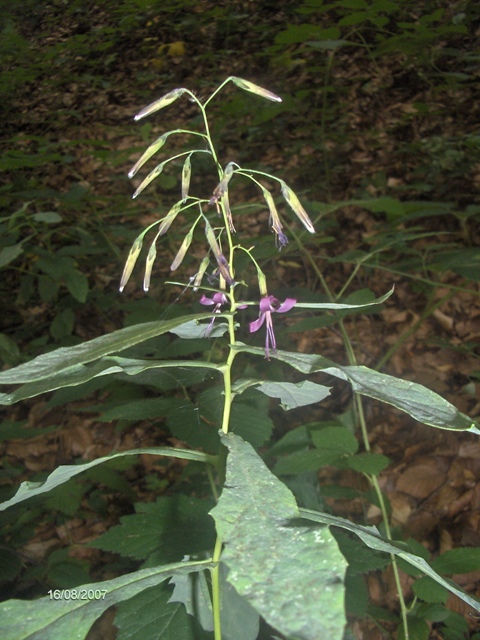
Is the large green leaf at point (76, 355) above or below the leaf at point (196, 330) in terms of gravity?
above

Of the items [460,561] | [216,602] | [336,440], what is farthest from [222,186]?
[460,561]

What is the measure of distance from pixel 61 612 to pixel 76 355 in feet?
0.92

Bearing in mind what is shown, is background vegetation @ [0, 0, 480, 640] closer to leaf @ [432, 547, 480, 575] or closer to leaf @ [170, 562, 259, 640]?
leaf @ [432, 547, 480, 575]

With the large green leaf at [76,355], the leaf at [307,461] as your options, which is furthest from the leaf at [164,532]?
the large green leaf at [76,355]

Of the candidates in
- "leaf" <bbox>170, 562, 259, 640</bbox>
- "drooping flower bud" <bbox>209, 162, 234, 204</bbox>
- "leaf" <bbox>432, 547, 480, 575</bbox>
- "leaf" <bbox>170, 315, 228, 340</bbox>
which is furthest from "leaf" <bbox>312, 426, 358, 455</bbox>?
"drooping flower bud" <bbox>209, 162, 234, 204</bbox>

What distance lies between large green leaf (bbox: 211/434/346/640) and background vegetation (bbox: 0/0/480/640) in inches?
26.5

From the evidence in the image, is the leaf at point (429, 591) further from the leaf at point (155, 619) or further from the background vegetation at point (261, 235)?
the leaf at point (155, 619)

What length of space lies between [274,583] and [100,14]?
263 inches

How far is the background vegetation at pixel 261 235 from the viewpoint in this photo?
6.64ft

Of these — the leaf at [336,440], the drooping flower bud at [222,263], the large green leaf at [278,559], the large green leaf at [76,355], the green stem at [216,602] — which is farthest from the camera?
the leaf at [336,440]

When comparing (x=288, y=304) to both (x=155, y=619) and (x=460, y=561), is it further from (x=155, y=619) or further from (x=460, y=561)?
(x=460, y=561)

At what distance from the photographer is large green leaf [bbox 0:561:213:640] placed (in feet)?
1.91

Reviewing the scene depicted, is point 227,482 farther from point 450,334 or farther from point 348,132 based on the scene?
point 348,132

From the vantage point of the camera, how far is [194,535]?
46.8 inches
